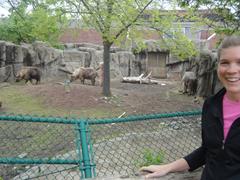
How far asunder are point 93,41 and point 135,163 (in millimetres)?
26774

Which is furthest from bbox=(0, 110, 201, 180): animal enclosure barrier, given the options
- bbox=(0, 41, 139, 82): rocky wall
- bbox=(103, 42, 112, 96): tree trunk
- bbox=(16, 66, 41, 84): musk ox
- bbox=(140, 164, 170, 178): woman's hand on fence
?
bbox=(0, 41, 139, 82): rocky wall

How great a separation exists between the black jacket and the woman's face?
0.29 feet

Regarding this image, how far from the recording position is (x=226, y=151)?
5.30ft

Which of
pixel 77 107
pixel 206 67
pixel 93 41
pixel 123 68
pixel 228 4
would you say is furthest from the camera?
pixel 93 41

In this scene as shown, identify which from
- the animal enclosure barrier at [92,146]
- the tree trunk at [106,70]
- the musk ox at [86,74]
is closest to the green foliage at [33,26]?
the tree trunk at [106,70]

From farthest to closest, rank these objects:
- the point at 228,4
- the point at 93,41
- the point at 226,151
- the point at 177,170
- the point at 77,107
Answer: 1. the point at 93,41
2. the point at 77,107
3. the point at 228,4
4. the point at 177,170
5. the point at 226,151

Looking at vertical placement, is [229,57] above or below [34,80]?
above

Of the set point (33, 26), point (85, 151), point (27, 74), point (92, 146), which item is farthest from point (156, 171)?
point (27, 74)

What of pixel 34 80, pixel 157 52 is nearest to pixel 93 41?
pixel 157 52

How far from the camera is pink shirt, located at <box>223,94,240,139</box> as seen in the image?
1643 millimetres

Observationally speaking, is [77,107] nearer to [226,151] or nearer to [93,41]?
[226,151]

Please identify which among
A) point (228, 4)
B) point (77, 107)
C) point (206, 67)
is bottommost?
point (77, 107)

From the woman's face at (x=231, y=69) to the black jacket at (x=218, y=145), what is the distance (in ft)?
0.29

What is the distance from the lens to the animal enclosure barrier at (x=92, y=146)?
3385mm
